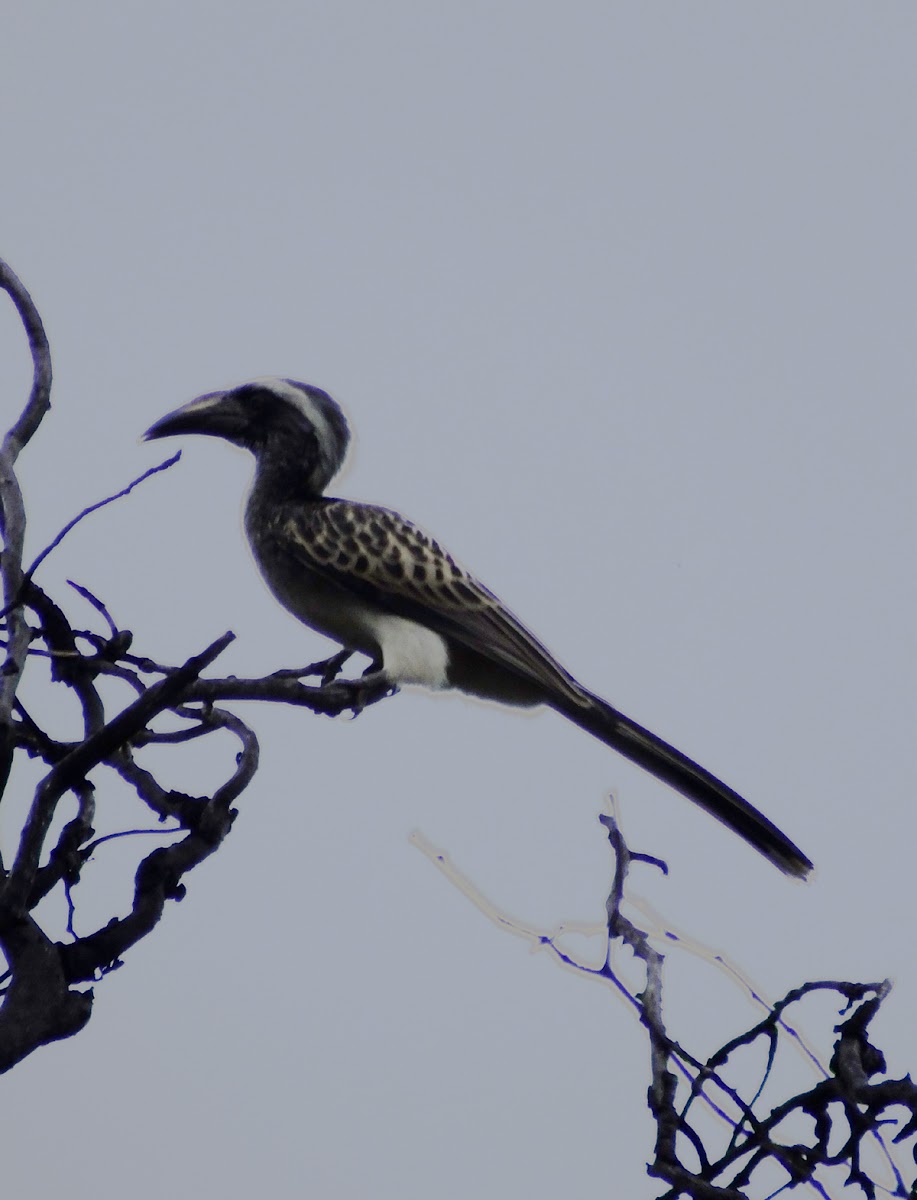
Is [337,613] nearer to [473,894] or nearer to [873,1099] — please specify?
[473,894]

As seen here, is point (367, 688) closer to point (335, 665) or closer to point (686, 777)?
point (335, 665)

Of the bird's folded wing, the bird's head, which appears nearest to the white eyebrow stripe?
the bird's head

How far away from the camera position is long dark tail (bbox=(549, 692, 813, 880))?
3.97 m

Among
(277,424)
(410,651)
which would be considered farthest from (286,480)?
(410,651)

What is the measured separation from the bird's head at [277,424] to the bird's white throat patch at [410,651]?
0.74m

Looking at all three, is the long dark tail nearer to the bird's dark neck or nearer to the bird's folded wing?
the bird's folded wing

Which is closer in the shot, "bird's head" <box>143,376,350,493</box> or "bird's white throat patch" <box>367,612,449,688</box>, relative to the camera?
"bird's white throat patch" <box>367,612,449,688</box>

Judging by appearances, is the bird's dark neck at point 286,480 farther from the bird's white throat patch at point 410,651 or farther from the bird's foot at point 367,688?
the bird's foot at point 367,688

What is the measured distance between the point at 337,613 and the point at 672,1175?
2723mm

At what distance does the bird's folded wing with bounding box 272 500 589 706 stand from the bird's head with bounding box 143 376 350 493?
322 millimetres

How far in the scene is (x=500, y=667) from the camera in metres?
4.54

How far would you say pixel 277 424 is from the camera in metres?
5.05

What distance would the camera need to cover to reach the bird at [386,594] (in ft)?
13.7

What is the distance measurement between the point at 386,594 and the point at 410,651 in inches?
8.3
